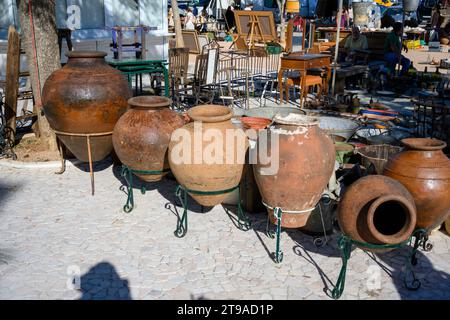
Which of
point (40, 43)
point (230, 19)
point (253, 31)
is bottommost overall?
point (40, 43)

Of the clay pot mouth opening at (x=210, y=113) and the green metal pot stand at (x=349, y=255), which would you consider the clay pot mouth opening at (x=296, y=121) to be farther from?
the green metal pot stand at (x=349, y=255)

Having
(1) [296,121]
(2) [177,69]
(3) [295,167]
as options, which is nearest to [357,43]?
(2) [177,69]

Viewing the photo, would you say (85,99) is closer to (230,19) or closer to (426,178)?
(426,178)

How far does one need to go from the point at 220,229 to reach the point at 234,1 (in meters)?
25.6

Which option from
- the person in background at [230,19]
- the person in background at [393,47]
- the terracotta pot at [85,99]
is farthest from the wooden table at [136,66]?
the person in background at [230,19]

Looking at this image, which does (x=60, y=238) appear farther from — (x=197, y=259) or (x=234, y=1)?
(x=234, y=1)

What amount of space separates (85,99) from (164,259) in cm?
210

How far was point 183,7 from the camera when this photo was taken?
29984mm

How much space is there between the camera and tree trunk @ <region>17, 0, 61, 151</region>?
625cm

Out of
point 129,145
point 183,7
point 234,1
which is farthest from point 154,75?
point 183,7

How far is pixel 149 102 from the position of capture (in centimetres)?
505

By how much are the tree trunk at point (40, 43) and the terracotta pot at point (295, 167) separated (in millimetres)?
3926

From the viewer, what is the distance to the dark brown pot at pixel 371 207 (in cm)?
329

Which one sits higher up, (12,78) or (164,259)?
(12,78)
